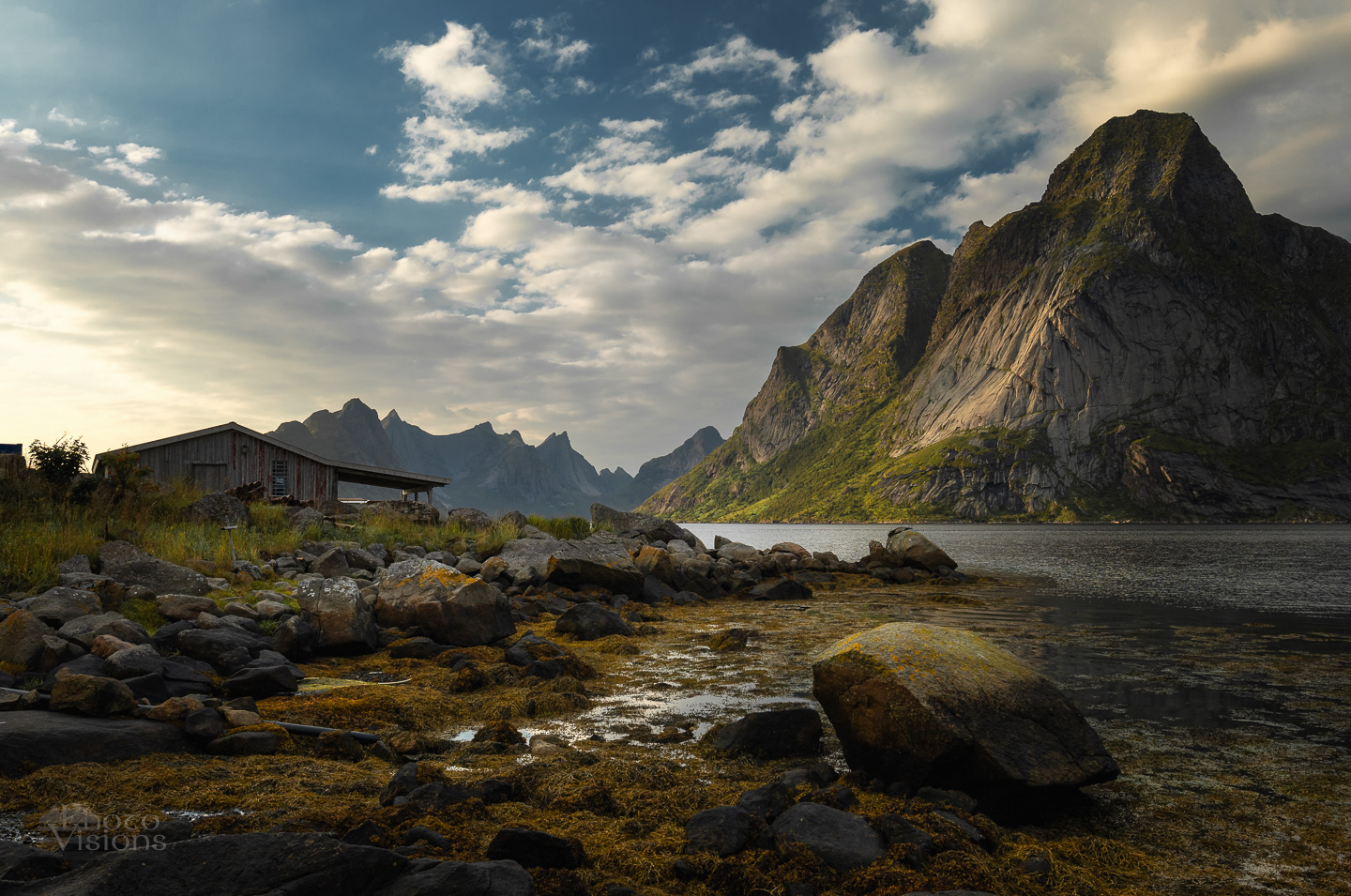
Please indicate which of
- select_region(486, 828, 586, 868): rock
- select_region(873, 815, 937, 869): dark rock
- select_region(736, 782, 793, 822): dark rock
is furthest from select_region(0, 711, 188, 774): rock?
select_region(873, 815, 937, 869): dark rock

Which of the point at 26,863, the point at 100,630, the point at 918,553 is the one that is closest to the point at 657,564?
the point at 918,553

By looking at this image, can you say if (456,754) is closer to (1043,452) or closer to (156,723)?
(156,723)

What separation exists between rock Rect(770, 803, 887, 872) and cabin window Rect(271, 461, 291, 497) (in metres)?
35.4

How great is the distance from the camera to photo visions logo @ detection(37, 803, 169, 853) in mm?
3664

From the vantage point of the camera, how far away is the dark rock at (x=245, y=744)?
594 cm

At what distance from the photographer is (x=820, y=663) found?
6938mm

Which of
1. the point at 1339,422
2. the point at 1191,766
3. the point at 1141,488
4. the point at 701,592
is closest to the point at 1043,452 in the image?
the point at 1141,488

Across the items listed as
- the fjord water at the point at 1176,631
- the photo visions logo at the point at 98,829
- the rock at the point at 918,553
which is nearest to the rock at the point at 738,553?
the rock at the point at 918,553

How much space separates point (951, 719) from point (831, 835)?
187 centimetres

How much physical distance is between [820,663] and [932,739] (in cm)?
138

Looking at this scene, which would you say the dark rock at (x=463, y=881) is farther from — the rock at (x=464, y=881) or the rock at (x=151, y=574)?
the rock at (x=151, y=574)

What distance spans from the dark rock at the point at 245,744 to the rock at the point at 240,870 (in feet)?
9.53

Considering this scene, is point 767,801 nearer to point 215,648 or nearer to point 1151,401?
point 215,648

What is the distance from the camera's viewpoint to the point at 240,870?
3268 millimetres
